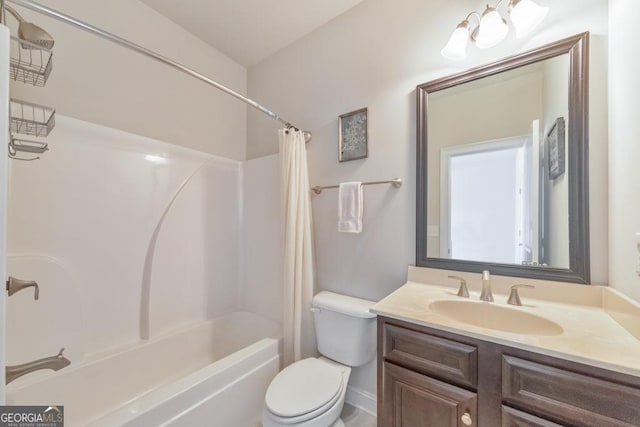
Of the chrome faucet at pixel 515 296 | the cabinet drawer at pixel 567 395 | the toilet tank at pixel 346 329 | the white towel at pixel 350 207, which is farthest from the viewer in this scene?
the white towel at pixel 350 207

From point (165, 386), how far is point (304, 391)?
2.20 ft

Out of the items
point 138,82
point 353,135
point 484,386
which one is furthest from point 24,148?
point 484,386

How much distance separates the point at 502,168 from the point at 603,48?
58 centimetres

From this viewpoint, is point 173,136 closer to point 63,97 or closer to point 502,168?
point 63,97

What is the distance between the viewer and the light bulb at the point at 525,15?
110cm

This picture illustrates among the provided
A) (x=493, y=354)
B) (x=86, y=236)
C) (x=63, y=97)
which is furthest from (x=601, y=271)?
(x=63, y=97)

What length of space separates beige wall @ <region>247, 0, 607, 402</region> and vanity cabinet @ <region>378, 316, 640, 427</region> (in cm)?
58

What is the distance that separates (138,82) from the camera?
1796 mm

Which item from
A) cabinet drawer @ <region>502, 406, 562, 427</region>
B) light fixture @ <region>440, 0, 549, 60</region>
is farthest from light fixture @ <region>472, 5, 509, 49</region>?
cabinet drawer @ <region>502, 406, 562, 427</region>

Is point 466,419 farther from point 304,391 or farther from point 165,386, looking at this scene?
point 165,386

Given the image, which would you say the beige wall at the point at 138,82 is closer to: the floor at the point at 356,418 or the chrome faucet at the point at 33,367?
the chrome faucet at the point at 33,367

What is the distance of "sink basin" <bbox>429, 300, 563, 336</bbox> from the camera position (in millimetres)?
998

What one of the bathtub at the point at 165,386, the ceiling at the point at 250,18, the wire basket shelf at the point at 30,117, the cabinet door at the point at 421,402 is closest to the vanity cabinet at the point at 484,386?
the cabinet door at the point at 421,402

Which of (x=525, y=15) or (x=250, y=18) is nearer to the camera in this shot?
(x=525, y=15)
